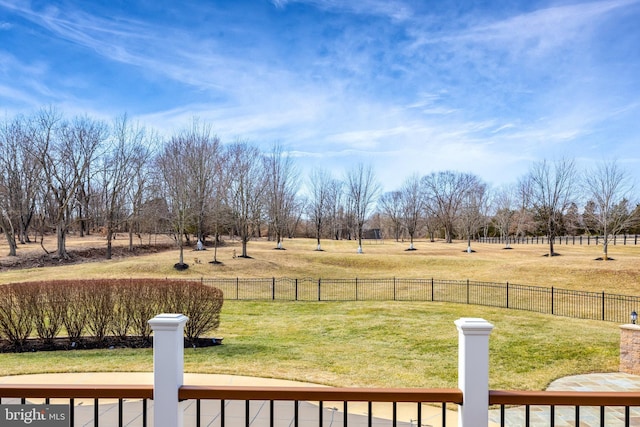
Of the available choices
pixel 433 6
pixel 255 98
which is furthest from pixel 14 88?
pixel 433 6

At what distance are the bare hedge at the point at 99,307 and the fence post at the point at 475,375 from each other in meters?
8.32

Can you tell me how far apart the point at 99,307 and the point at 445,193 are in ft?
186

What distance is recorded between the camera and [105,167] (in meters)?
34.6

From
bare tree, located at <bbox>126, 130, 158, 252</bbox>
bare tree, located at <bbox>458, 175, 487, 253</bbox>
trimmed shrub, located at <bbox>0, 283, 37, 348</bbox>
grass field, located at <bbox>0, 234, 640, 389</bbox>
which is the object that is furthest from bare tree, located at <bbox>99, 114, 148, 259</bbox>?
bare tree, located at <bbox>458, 175, 487, 253</bbox>

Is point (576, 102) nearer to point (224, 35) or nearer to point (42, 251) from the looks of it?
point (224, 35)

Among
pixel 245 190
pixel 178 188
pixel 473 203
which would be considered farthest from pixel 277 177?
pixel 473 203

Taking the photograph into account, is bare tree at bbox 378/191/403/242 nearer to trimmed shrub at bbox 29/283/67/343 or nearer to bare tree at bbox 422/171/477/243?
bare tree at bbox 422/171/477/243

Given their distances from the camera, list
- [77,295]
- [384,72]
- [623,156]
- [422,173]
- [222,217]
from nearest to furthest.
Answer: [77,295] < [384,72] < [623,156] < [222,217] < [422,173]

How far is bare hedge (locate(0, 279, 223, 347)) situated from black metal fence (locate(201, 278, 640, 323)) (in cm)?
814

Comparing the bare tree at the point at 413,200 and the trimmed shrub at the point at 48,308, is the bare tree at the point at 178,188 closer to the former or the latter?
the trimmed shrub at the point at 48,308

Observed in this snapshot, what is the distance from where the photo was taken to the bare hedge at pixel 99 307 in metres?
9.78

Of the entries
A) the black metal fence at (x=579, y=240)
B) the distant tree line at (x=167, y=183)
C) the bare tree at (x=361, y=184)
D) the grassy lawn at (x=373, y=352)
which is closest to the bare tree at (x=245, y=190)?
the distant tree line at (x=167, y=183)

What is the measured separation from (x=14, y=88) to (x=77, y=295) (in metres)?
14.8

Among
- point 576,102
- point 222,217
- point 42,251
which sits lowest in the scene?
point 42,251
